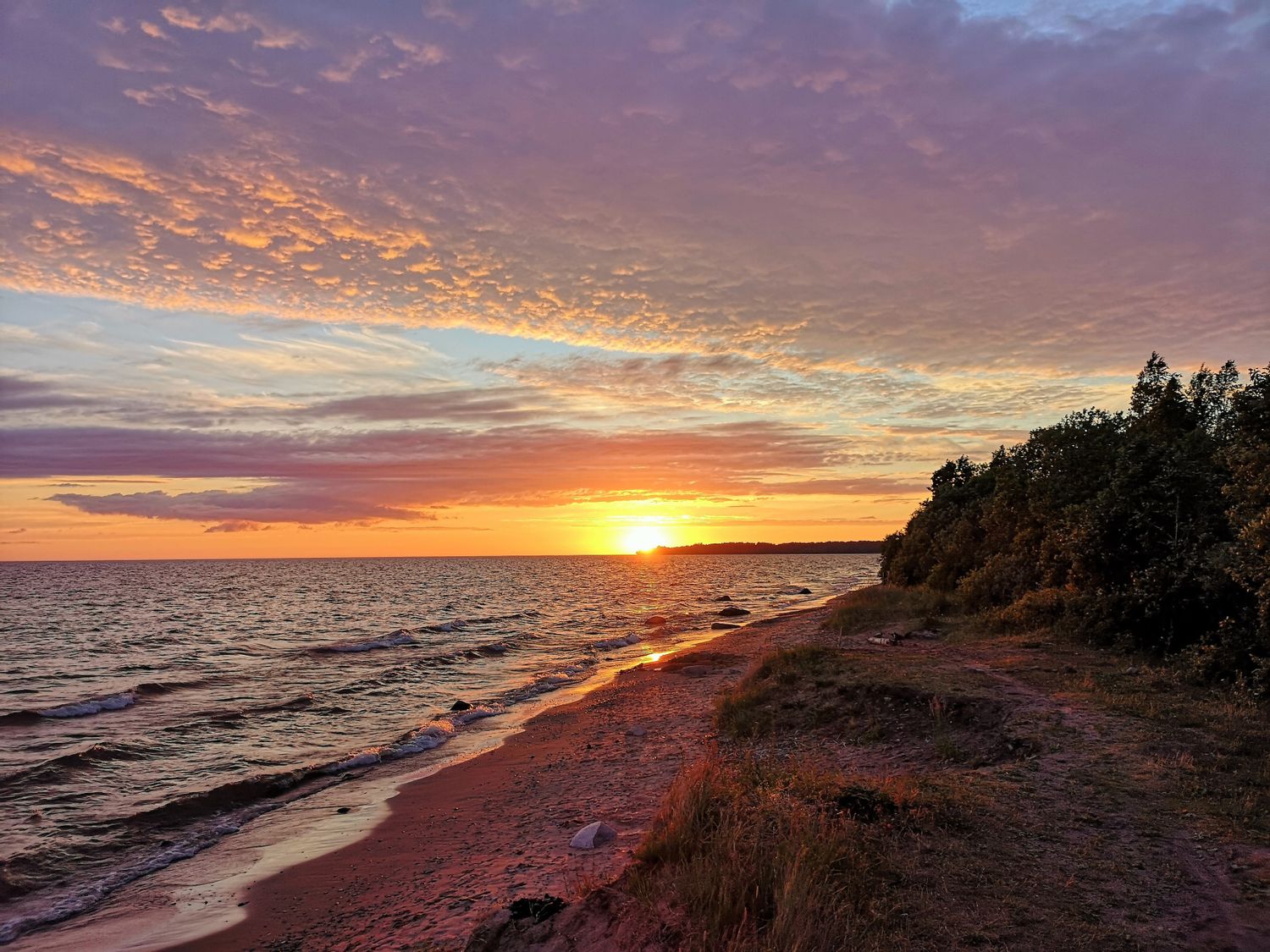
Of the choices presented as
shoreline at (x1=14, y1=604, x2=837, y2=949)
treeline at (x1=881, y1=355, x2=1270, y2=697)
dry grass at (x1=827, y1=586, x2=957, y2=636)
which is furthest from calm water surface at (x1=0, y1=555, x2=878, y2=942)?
treeline at (x1=881, y1=355, x2=1270, y2=697)

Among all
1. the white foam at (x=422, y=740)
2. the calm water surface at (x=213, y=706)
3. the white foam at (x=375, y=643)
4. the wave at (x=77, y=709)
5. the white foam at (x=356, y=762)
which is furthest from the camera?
the white foam at (x=375, y=643)

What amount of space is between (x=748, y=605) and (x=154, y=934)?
57577mm

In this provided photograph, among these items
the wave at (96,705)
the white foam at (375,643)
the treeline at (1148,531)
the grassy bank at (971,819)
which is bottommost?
the white foam at (375,643)

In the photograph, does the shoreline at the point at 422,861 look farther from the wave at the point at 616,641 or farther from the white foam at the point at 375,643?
the white foam at the point at 375,643

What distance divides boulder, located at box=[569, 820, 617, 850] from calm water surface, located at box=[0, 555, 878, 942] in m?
7.16

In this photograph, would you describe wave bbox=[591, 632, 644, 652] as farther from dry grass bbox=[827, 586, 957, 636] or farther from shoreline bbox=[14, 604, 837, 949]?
shoreline bbox=[14, 604, 837, 949]

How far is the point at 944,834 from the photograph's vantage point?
784 centimetres

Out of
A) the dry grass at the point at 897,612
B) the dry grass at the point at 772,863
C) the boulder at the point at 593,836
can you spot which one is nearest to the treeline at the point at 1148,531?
the dry grass at the point at 897,612

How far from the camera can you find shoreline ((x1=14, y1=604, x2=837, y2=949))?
8.60 m

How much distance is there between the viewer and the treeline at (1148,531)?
14391 mm

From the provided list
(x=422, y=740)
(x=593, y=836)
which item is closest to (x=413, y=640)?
(x=422, y=740)

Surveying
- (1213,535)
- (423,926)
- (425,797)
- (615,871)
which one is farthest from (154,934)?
(1213,535)

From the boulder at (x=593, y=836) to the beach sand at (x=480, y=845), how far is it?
0.46 feet

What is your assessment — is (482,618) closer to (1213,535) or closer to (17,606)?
(1213,535)
